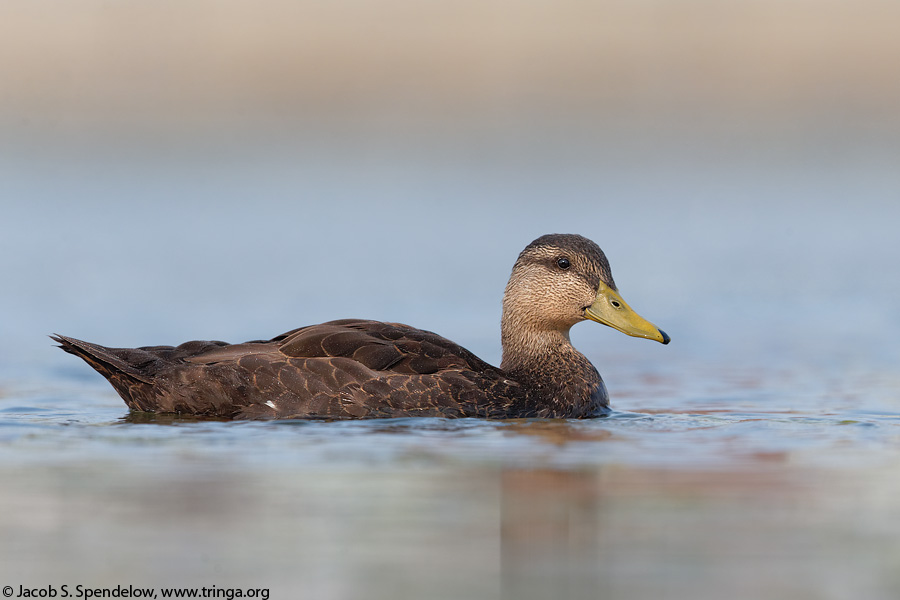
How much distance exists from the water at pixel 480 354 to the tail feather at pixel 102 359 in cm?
39

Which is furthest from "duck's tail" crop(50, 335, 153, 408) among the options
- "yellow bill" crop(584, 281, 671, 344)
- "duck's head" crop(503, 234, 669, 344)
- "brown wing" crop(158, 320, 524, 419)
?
"yellow bill" crop(584, 281, 671, 344)

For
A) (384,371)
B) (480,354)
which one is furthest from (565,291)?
(480,354)

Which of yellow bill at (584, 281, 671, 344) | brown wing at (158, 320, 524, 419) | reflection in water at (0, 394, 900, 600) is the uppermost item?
yellow bill at (584, 281, 671, 344)

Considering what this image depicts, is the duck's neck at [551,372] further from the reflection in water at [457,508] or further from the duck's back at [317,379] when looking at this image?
the reflection in water at [457,508]

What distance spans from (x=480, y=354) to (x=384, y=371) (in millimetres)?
3527

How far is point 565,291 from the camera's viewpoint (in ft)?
32.8

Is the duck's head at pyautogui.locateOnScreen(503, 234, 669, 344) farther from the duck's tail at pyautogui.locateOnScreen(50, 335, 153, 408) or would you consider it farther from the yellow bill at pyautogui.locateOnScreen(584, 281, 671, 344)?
the duck's tail at pyautogui.locateOnScreen(50, 335, 153, 408)

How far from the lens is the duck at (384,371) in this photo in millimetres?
9117

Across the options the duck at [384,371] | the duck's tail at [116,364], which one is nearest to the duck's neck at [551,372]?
the duck at [384,371]

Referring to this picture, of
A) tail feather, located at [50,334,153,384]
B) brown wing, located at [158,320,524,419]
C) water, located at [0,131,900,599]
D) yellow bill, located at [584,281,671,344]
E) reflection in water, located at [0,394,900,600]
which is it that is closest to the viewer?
reflection in water, located at [0,394,900,600]

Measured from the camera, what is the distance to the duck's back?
911cm

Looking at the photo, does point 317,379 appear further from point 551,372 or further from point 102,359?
point 551,372

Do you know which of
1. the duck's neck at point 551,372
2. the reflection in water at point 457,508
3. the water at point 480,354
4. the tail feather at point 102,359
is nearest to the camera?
the reflection in water at point 457,508

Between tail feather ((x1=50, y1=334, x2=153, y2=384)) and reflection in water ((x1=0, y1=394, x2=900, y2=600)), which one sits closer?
Answer: reflection in water ((x1=0, y1=394, x2=900, y2=600))
